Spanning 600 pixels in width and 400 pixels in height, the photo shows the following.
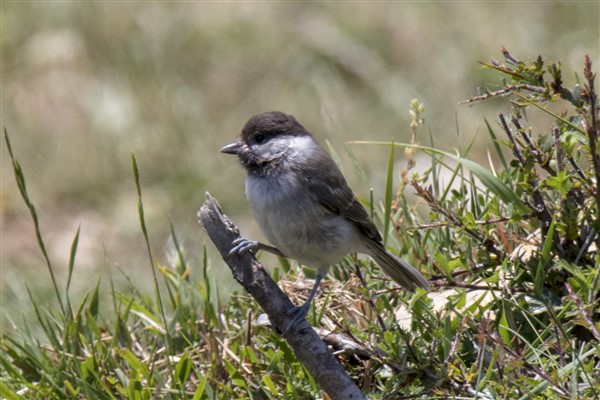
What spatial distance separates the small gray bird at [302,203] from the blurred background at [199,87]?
2.20 m

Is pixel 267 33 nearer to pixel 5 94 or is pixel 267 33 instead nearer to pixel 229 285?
pixel 5 94

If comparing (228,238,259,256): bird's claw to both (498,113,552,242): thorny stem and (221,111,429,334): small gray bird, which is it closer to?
(221,111,429,334): small gray bird

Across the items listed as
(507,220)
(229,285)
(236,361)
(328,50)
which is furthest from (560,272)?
(328,50)

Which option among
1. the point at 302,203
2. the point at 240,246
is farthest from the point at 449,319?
the point at 302,203

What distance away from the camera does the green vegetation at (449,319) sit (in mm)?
3541

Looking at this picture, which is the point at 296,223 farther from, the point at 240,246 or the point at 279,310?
the point at 279,310

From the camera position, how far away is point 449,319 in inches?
146

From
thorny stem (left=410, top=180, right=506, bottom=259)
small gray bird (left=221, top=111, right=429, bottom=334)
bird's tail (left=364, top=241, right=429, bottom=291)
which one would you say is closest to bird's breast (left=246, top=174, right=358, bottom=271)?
small gray bird (left=221, top=111, right=429, bottom=334)

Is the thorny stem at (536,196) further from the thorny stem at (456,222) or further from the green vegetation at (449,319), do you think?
the thorny stem at (456,222)

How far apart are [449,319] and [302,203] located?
3.36 feet

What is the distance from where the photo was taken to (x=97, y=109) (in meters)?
7.86

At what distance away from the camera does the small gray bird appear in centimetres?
439

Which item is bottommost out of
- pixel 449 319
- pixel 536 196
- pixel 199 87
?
pixel 449 319

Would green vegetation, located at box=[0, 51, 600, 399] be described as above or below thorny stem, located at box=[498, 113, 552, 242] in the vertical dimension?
below
